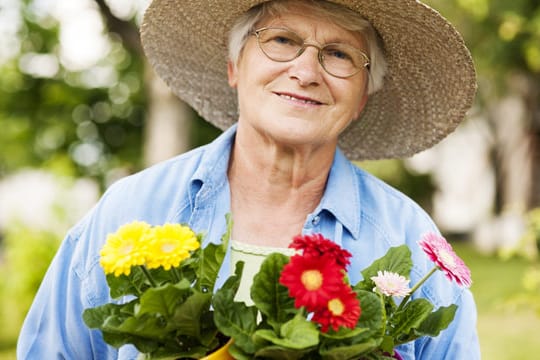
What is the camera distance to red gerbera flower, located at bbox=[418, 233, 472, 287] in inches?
61.1

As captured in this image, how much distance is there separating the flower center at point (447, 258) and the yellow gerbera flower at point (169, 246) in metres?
0.49

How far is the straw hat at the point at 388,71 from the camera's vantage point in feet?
7.48

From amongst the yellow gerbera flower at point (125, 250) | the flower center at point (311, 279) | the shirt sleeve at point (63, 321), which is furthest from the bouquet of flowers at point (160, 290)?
the shirt sleeve at point (63, 321)

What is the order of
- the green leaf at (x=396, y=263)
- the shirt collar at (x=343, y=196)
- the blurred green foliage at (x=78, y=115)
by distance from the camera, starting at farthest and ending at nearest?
the blurred green foliage at (x=78, y=115)
the shirt collar at (x=343, y=196)
the green leaf at (x=396, y=263)

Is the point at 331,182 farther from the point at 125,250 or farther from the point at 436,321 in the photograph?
the point at 125,250

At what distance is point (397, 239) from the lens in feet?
7.19

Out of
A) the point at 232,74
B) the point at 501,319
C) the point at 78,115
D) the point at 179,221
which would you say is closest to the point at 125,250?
the point at 179,221

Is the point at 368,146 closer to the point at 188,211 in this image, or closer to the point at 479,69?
the point at 188,211

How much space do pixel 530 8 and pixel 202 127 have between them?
516 cm

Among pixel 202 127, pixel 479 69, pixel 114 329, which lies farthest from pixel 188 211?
pixel 479 69

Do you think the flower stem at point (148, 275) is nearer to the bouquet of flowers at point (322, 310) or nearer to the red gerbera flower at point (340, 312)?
the bouquet of flowers at point (322, 310)

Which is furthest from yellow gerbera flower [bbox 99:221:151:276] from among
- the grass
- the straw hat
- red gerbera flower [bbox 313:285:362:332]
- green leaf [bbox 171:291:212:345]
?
the grass

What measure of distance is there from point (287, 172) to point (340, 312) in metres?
0.96

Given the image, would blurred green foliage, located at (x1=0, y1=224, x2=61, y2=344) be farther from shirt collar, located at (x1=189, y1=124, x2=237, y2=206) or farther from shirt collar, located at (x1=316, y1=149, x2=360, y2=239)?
shirt collar, located at (x1=316, y1=149, x2=360, y2=239)
